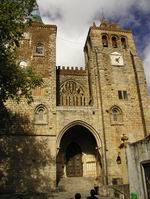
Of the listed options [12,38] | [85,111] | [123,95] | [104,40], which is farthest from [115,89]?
[12,38]

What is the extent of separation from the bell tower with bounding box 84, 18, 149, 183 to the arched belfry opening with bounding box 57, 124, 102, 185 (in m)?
1.60

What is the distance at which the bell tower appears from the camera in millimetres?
20891

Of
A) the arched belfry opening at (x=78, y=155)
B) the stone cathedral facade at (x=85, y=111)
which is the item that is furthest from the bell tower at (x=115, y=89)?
the arched belfry opening at (x=78, y=155)

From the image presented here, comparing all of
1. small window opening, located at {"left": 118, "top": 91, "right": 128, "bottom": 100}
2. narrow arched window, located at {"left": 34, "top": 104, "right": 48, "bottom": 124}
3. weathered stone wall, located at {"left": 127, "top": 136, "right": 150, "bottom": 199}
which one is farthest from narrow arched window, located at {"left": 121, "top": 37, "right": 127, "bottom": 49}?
weathered stone wall, located at {"left": 127, "top": 136, "right": 150, "bottom": 199}

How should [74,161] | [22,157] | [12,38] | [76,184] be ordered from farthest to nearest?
[74,161] → [76,184] → [22,157] → [12,38]

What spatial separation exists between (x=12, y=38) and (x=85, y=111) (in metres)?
11.8

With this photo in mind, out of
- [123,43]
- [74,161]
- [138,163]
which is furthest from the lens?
[123,43]

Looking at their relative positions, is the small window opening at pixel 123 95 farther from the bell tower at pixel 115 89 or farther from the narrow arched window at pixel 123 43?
the narrow arched window at pixel 123 43

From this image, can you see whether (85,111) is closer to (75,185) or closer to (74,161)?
(74,161)

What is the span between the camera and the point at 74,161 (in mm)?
22344

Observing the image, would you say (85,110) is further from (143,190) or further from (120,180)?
(143,190)

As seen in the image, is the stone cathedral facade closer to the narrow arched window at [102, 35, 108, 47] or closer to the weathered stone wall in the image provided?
the narrow arched window at [102, 35, 108, 47]

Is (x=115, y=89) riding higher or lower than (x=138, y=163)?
higher

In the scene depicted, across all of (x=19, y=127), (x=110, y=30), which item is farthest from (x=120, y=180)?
(x=110, y=30)
